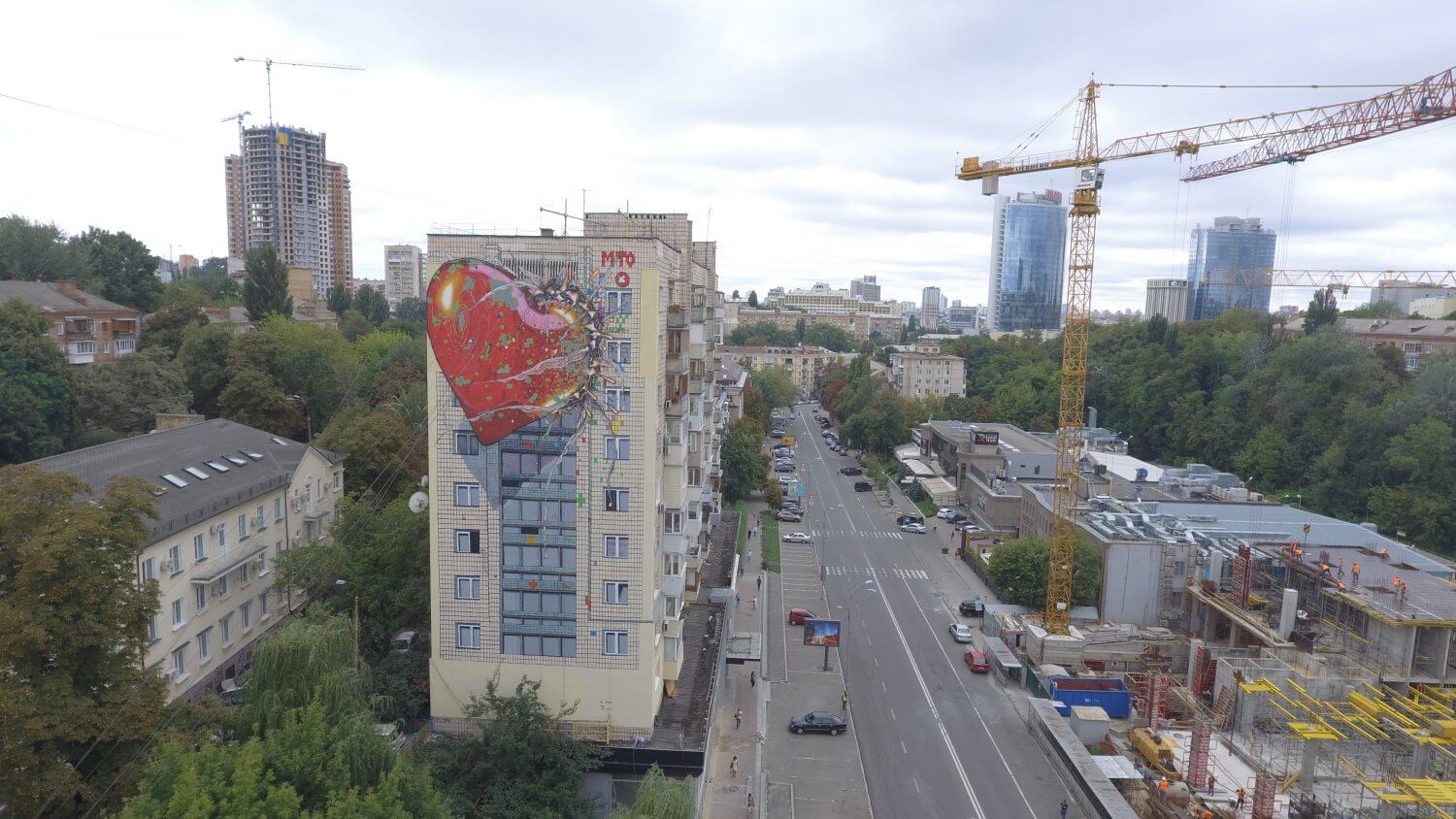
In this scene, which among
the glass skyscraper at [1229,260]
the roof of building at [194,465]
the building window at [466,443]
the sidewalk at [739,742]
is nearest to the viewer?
the building window at [466,443]

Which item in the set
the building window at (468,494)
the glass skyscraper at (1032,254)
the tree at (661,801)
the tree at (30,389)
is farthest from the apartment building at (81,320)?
the glass skyscraper at (1032,254)

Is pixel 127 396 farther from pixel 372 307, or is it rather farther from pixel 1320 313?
pixel 1320 313

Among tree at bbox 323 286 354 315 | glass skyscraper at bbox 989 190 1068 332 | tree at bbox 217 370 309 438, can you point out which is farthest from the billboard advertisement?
glass skyscraper at bbox 989 190 1068 332

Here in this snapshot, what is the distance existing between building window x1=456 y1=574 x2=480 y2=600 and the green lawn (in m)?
25.5

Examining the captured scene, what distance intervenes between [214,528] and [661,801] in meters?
16.8

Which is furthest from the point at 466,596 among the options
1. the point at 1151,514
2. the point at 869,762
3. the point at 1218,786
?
the point at 1151,514

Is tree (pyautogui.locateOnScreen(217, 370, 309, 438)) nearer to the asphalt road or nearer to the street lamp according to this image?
Result: the street lamp

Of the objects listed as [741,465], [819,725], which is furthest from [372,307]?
[819,725]

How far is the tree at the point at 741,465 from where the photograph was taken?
56406 mm

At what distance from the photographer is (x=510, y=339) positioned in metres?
20.1

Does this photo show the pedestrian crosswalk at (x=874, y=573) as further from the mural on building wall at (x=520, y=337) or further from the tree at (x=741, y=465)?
the mural on building wall at (x=520, y=337)

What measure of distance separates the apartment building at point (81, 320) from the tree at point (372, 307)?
34.3 m

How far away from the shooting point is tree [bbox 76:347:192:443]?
3794 centimetres

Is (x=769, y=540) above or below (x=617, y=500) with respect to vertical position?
below
